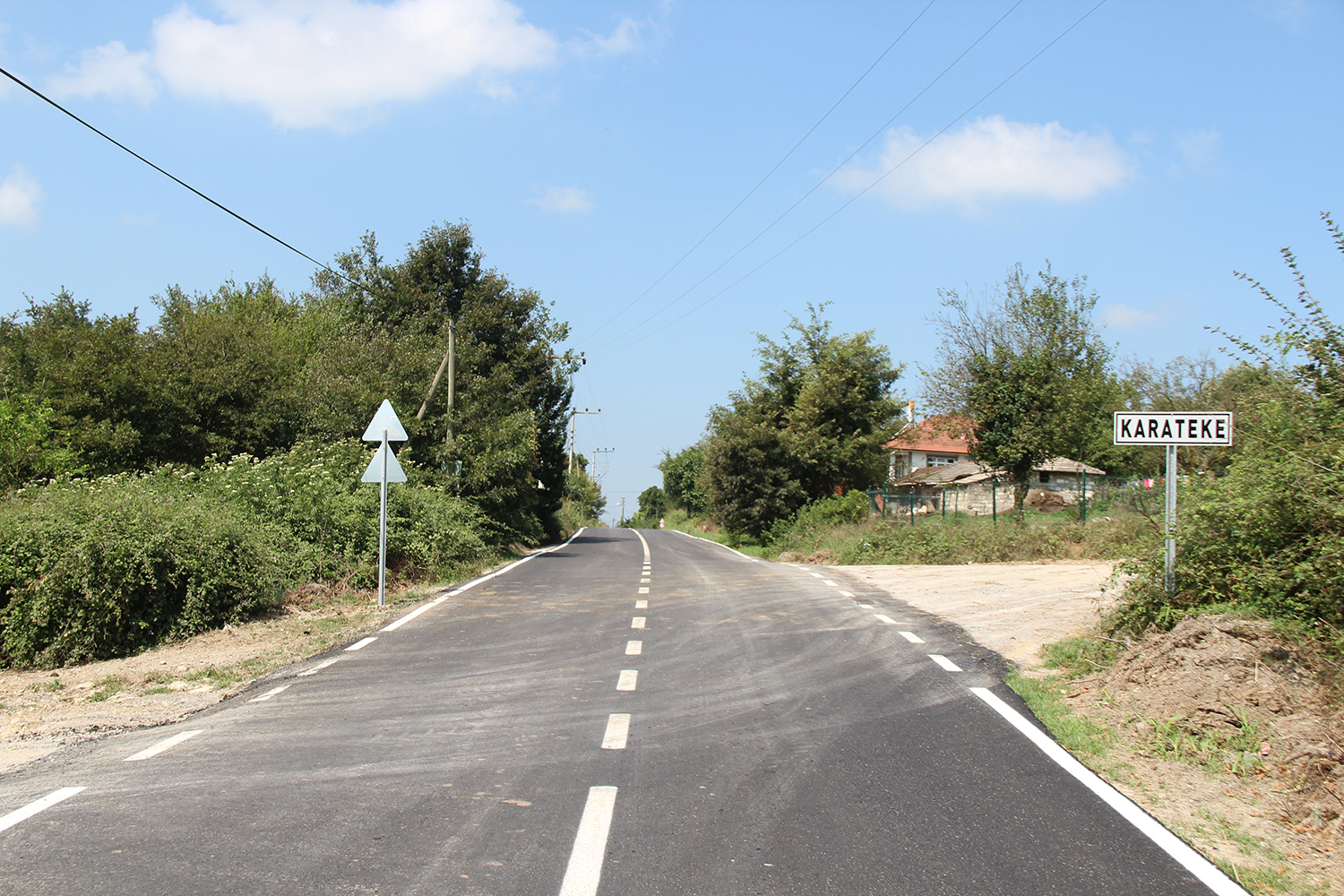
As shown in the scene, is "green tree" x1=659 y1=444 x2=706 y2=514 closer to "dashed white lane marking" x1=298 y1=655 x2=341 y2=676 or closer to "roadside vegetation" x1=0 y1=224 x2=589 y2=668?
"roadside vegetation" x1=0 y1=224 x2=589 y2=668

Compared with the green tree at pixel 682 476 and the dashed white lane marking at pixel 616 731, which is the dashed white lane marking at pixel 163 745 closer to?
the dashed white lane marking at pixel 616 731

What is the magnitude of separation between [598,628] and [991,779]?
660cm

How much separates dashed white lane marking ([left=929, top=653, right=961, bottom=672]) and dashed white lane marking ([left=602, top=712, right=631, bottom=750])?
11.7 ft

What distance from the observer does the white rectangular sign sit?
8883mm

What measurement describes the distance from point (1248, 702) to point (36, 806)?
7.46 m

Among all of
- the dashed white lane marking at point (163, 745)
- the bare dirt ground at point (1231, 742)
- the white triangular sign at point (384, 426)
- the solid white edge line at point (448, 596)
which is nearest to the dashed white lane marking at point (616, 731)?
the dashed white lane marking at point (163, 745)

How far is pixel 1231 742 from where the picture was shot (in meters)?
5.93

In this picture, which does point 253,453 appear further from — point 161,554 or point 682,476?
point 682,476

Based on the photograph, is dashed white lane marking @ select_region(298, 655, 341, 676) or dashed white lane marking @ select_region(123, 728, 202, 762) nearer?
dashed white lane marking @ select_region(123, 728, 202, 762)

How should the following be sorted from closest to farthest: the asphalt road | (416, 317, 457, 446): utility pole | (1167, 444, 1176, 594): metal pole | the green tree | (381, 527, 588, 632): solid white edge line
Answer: the asphalt road, (1167, 444, 1176, 594): metal pole, (381, 527, 588, 632): solid white edge line, (416, 317, 457, 446): utility pole, the green tree

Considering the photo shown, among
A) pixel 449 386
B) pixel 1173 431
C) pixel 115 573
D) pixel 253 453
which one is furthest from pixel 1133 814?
pixel 253 453

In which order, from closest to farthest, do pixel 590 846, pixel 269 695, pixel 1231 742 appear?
1. pixel 590 846
2. pixel 1231 742
3. pixel 269 695

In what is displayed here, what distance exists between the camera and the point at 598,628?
37.3 ft

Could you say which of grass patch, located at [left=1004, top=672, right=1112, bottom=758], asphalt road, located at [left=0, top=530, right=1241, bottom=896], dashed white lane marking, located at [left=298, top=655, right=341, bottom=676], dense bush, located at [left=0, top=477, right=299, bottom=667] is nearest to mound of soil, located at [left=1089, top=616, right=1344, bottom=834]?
grass patch, located at [left=1004, top=672, right=1112, bottom=758]
